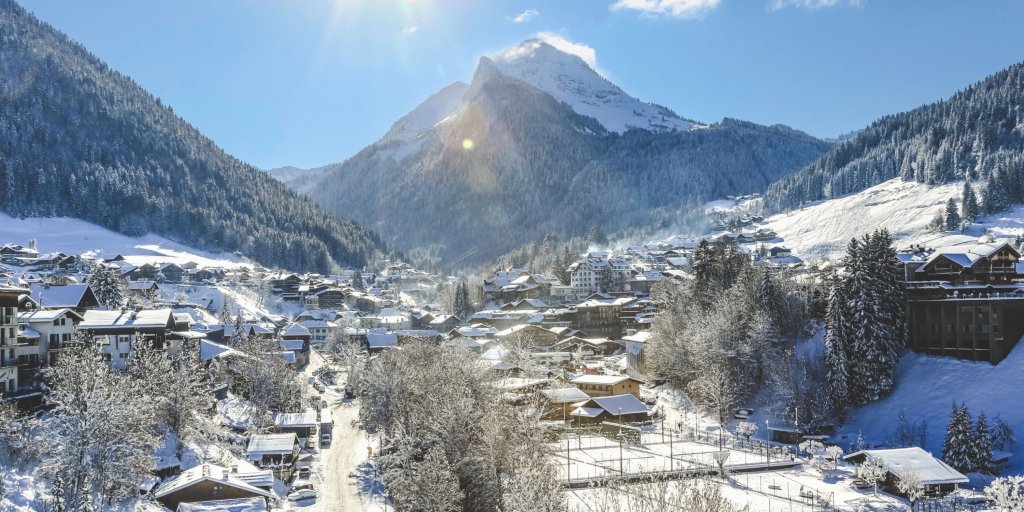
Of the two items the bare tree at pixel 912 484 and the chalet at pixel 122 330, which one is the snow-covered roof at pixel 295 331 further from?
A: the bare tree at pixel 912 484

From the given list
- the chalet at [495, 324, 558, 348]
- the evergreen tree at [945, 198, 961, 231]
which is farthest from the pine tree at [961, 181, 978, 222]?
the chalet at [495, 324, 558, 348]

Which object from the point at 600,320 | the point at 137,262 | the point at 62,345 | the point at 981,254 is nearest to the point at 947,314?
the point at 981,254

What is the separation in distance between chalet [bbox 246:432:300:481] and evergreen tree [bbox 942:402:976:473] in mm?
42549

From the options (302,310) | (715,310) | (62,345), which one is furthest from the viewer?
(302,310)

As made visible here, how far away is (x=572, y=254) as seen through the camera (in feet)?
534

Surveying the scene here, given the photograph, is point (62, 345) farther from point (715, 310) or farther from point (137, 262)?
point (137, 262)

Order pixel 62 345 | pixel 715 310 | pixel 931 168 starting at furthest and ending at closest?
pixel 931 168, pixel 715 310, pixel 62 345

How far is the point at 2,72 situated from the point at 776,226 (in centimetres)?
20122

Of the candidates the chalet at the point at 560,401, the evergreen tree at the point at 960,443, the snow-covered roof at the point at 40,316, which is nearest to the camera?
the evergreen tree at the point at 960,443

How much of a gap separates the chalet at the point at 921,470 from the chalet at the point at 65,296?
58828 mm

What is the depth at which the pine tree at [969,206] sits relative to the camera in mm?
113688

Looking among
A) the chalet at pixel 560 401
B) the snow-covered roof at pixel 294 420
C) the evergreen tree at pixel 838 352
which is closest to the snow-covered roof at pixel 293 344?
the snow-covered roof at pixel 294 420

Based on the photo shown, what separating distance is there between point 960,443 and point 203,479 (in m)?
45.0

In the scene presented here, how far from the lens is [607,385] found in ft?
220
